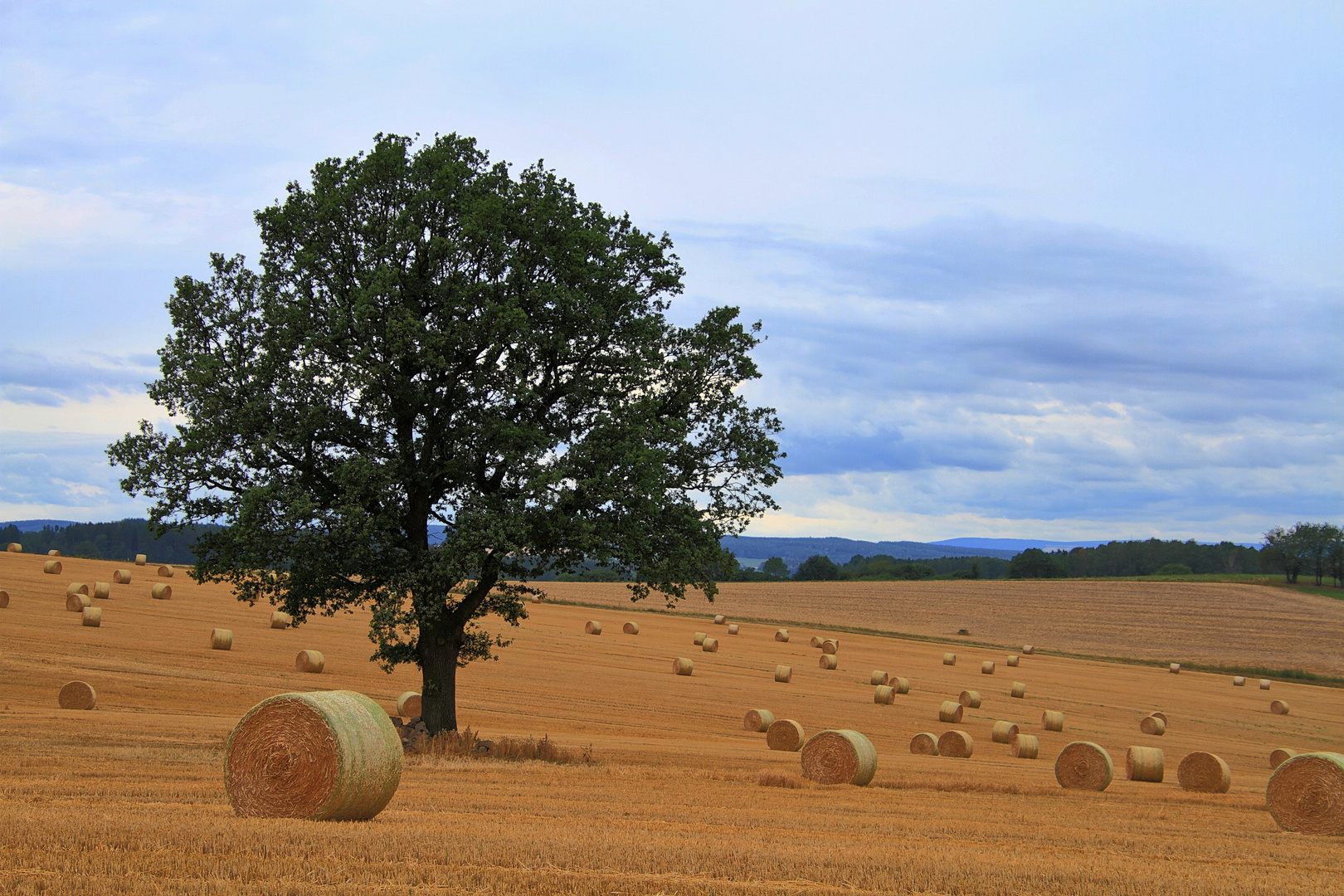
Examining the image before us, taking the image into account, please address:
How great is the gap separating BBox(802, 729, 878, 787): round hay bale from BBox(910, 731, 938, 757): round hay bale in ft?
26.4

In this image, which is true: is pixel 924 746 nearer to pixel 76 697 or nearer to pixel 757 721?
pixel 757 721

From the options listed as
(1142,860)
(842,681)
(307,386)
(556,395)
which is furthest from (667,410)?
(842,681)

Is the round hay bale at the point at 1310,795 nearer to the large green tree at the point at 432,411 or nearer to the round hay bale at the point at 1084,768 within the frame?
the round hay bale at the point at 1084,768

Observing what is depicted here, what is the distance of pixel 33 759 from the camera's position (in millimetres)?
14977

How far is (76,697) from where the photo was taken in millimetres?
22281

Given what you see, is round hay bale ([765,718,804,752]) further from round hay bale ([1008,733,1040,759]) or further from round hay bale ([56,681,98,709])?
round hay bale ([56,681,98,709])

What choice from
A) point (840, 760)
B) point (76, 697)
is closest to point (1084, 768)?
point (840, 760)

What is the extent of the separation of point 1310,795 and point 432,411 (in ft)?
53.4

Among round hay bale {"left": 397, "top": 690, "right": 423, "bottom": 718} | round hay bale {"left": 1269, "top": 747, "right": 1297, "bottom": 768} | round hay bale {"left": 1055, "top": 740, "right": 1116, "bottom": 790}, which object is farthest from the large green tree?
round hay bale {"left": 1269, "top": 747, "right": 1297, "bottom": 768}

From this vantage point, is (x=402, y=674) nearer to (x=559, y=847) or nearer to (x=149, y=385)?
(x=149, y=385)

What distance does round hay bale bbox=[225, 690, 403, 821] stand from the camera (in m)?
11.5

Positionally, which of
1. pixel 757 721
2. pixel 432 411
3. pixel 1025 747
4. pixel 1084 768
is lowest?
pixel 1025 747

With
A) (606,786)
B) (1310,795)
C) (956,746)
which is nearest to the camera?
(606,786)

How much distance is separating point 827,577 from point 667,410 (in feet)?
341
